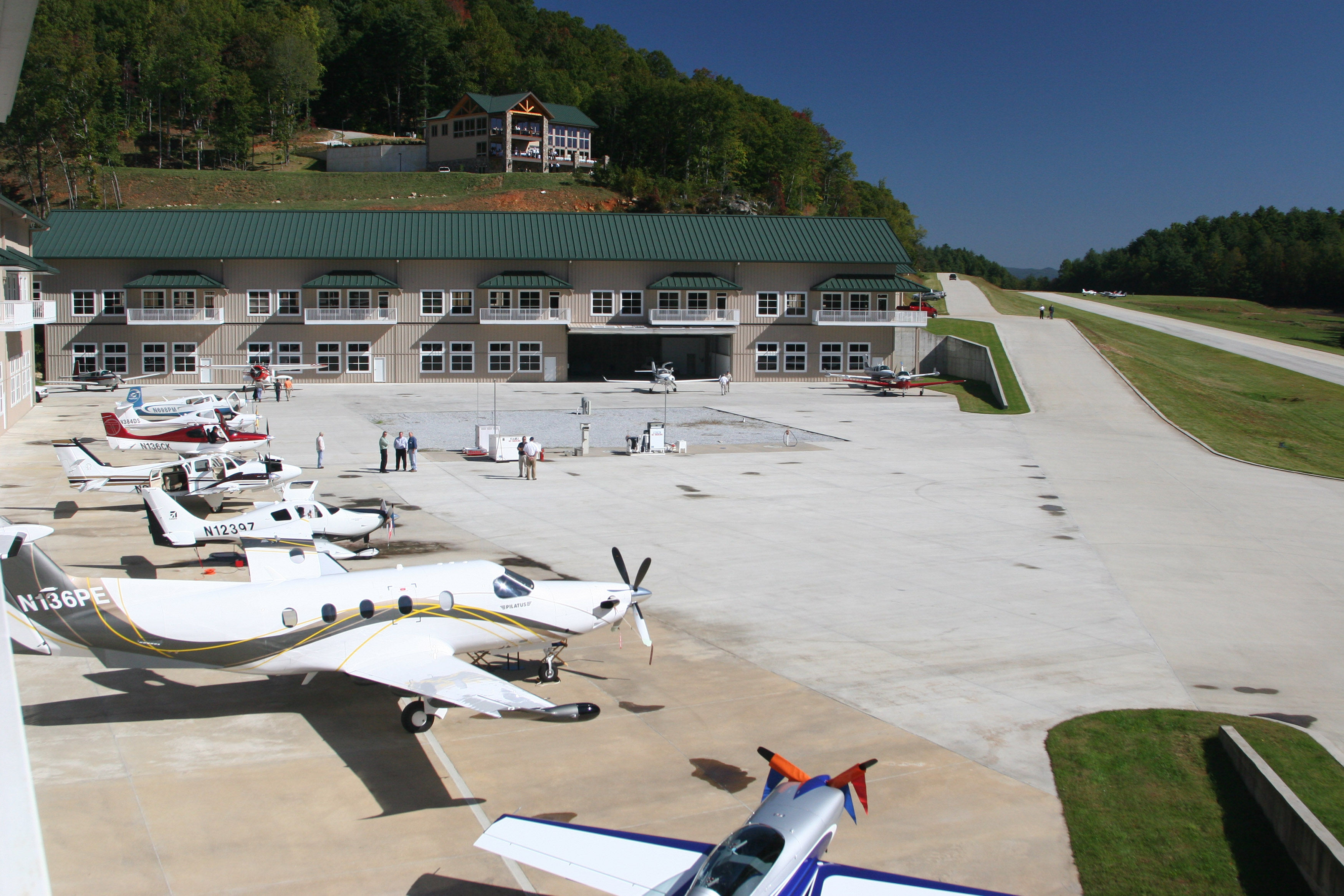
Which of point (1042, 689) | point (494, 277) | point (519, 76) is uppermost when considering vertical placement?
point (519, 76)

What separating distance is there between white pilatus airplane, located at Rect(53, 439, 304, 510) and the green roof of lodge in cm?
4925

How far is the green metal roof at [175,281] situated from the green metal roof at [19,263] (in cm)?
1640

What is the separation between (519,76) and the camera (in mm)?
176125

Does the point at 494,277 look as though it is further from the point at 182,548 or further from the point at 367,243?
the point at 182,548

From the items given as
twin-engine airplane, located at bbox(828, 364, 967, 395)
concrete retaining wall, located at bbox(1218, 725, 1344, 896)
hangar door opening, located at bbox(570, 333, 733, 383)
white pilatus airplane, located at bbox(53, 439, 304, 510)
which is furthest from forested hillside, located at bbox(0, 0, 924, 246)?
concrete retaining wall, located at bbox(1218, 725, 1344, 896)

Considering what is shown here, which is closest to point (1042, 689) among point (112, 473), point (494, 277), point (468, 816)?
point (468, 816)

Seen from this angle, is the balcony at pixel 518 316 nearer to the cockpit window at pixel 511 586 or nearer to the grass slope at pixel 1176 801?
the cockpit window at pixel 511 586

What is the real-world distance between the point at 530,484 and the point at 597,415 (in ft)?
72.8

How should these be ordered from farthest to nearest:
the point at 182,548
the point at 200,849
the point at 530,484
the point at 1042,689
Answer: the point at 530,484 → the point at 182,548 → the point at 1042,689 → the point at 200,849

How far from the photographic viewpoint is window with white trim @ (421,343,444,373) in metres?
82.7

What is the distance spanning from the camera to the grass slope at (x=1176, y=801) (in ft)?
41.8

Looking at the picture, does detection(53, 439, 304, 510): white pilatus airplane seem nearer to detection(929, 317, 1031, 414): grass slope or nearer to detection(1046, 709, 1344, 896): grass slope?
detection(1046, 709, 1344, 896): grass slope

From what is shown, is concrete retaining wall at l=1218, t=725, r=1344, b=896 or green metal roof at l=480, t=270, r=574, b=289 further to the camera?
green metal roof at l=480, t=270, r=574, b=289

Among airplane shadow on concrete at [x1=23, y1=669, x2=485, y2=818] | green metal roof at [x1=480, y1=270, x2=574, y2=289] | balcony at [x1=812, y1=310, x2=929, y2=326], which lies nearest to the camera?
airplane shadow on concrete at [x1=23, y1=669, x2=485, y2=818]
